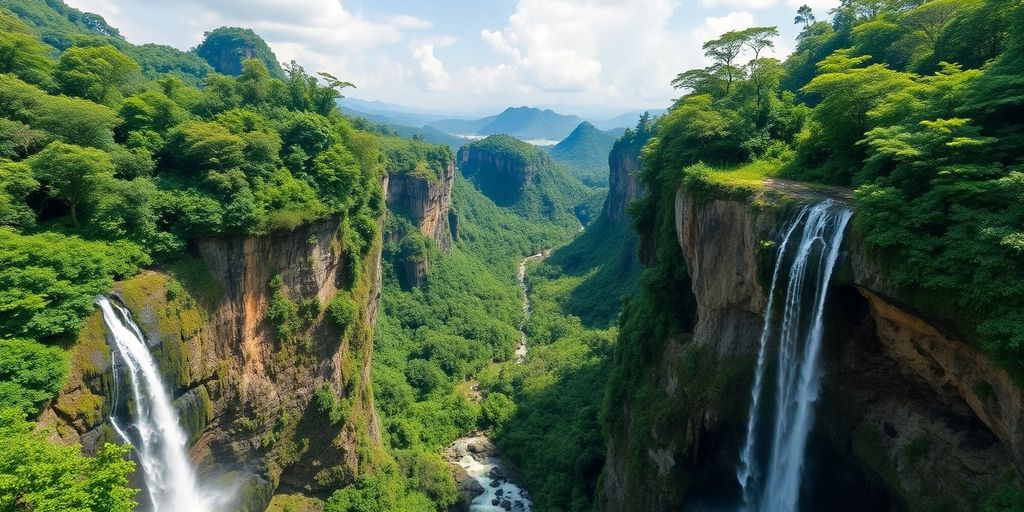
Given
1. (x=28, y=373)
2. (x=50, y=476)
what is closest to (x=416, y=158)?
(x=28, y=373)

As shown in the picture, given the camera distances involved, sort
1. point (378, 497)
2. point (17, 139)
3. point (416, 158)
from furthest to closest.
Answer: point (416, 158) < point (378, 497) < point (17, 139)

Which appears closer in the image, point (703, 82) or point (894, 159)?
point (894, 159)

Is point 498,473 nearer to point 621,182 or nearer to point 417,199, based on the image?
point 417,199

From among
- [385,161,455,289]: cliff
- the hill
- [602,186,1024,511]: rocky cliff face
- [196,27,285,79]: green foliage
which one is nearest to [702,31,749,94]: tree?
[602,186,1024,511]: rocky cliff face

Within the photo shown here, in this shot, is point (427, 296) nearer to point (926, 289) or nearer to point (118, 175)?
point (118, 175)

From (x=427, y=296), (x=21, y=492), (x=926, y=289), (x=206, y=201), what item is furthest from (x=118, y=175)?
(x=427, y=296)

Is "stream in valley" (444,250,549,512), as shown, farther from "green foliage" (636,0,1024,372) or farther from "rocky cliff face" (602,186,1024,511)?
"green foliage" (636,0,1024,372)

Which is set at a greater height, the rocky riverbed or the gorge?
the gorge
